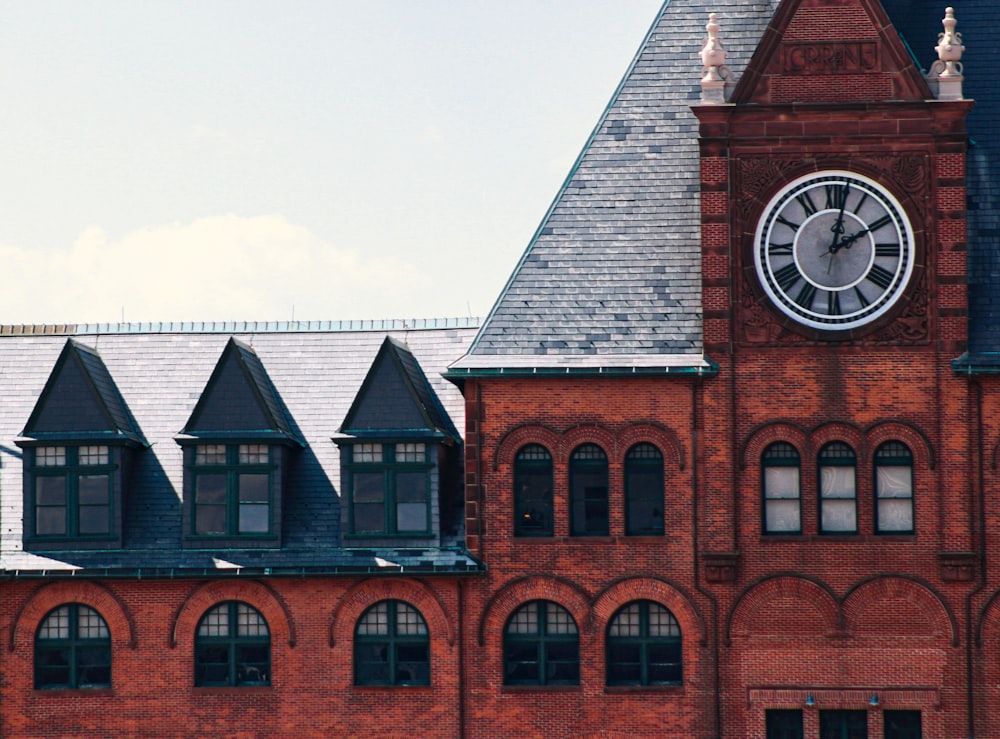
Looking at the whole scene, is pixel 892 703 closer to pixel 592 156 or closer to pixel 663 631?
pixel 663 631

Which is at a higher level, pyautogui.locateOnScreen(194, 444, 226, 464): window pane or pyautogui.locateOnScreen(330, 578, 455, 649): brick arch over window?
pyautogui.locateOnScreen(194, 444, 226, 464): window pane

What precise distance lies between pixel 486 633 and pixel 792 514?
8.09 metres

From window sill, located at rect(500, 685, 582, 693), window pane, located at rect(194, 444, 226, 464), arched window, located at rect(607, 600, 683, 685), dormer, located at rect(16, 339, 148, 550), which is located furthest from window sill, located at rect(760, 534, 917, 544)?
dormer, located at rect(16, 339, 148, 550)

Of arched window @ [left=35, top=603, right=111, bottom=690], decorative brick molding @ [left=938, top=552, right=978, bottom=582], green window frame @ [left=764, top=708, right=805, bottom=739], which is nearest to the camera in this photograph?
decorative brick molding @ [left=938, top=552, right=978, bottom=582]

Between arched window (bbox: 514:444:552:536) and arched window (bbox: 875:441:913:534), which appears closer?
arched window (bbox: 875:441:913:534)

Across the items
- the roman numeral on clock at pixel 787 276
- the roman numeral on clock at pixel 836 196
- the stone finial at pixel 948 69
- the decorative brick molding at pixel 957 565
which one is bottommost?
the decorative brick molding at pixel 957 565

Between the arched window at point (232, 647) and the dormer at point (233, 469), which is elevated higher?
the dormer at point (233, 469)

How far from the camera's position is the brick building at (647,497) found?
45.3 m

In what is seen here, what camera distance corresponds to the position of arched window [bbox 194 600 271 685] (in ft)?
153

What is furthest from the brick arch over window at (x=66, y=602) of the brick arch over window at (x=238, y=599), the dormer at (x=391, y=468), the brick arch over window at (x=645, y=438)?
the brick arch over window at (x=645, y=438)

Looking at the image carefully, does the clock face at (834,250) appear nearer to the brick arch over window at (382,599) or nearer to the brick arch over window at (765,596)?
the brick arch over window at (765,596)

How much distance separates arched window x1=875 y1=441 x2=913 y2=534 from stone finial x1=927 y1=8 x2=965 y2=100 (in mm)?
8724

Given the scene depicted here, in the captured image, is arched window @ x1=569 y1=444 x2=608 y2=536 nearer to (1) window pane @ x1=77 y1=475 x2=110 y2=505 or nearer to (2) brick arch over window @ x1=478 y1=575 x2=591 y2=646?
(2) brick arch over window @ x1=478 y1=575 x2=591 y2=646

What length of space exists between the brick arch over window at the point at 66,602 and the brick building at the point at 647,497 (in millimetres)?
79
